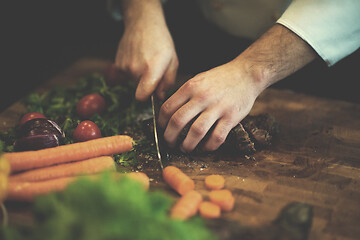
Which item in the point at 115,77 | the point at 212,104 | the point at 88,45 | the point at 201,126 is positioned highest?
the point at 212,104

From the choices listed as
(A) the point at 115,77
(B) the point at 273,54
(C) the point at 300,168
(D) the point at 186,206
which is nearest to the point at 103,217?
(D) the point at 186,206

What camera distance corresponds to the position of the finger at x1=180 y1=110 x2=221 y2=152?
2006mm

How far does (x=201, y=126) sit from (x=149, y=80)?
580 mm

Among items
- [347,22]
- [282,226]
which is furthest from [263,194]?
[347,22]

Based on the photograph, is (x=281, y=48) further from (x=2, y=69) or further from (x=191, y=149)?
(x=2, y=69)

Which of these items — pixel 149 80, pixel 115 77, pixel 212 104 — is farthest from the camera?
pixel 115 77

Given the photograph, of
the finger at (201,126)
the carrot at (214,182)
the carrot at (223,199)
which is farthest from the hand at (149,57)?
the carrot at (223,199)

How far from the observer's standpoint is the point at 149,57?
2453 millimetres

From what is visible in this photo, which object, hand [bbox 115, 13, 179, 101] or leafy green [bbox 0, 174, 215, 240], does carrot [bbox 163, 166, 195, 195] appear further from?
hand [bbox 115, 13, 179, 101]

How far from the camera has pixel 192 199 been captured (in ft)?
5.74

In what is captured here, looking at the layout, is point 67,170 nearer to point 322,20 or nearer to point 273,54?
point 273,54

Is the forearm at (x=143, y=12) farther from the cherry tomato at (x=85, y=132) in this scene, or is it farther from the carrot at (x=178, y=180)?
the carrot at (x=178, y=180)

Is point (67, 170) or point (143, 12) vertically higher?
point (143, 12)

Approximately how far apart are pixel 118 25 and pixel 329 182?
2.92 meters
